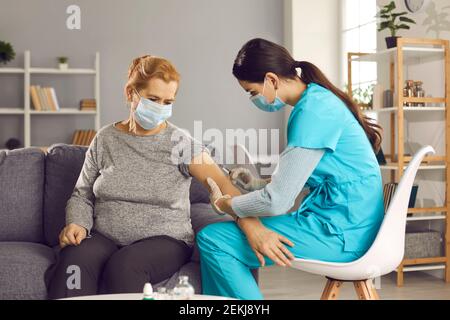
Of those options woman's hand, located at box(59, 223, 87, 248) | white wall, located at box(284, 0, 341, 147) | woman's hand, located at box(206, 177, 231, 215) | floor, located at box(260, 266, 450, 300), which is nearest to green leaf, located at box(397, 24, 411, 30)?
floor, located at box(260, 266, 450, 300)

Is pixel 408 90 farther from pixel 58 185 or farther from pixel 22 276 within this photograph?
pixel 22 276

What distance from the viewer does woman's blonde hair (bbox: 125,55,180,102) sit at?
2.13m

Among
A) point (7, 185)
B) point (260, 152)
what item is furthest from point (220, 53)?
point (7, 185)

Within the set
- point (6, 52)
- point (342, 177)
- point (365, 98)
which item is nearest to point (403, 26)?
point (365, 98)

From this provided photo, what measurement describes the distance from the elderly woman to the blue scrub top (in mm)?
337

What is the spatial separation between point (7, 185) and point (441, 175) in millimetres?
2333

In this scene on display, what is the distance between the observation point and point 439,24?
3.66 meters

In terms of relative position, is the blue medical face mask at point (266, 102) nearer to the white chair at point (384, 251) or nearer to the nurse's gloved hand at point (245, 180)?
the nurse's gloved hand at point (245, 180)

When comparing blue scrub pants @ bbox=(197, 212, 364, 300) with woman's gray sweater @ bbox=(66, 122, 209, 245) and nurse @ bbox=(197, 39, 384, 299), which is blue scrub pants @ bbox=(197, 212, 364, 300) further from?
woman's gray sweater @ bbox=(66, 122, 209, 245)

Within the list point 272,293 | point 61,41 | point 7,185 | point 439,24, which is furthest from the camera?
point 61,41

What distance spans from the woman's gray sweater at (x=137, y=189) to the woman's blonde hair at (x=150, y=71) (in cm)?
18

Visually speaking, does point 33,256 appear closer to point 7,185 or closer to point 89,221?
point 89,221

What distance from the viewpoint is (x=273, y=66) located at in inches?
73.4
